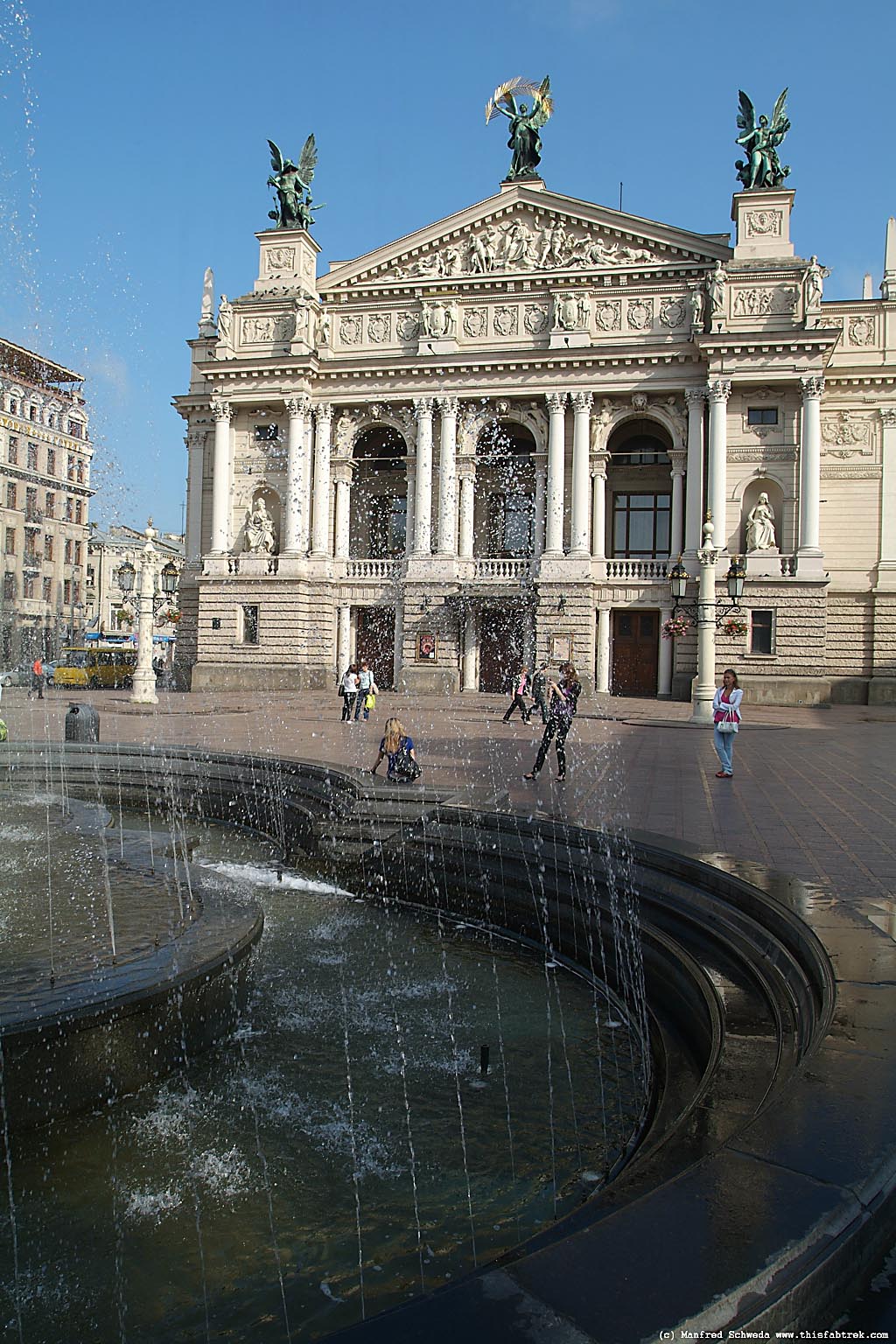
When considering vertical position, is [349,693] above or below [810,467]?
below

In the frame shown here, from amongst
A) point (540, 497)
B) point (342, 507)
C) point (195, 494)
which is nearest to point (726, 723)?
point (540, 497)

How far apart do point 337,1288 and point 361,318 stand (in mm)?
38799

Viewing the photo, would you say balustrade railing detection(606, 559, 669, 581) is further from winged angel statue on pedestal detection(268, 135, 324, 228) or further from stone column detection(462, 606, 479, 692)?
winged angel statue on pedestal detection(268, 135, 324, 228)

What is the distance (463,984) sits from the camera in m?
6.17

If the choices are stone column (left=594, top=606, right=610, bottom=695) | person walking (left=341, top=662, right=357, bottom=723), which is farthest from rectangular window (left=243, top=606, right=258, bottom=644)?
person walking (left=341, top=662, right=357, bottom=723)

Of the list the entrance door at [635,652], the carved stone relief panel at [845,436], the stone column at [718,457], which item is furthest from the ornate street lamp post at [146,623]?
the carved stone relief panel at [845,436]

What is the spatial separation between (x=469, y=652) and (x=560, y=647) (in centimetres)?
397

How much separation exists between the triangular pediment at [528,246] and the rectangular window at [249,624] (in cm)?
1382

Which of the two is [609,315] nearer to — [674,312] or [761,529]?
[674,312]

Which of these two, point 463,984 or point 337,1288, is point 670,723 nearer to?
point 463,984

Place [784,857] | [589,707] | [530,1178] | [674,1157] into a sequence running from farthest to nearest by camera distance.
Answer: [589,707], [784,857], [530,1178], [674,1157]

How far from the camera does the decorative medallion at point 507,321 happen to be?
36.2 metres

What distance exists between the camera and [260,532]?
37.8m

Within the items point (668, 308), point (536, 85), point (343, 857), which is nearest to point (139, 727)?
point (343, 857)
